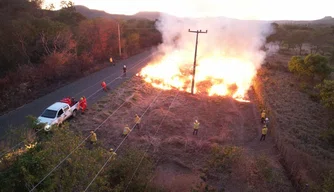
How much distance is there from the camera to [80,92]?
24719 mm

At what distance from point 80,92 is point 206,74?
18.4m

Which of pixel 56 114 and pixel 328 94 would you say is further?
pixel 328 94

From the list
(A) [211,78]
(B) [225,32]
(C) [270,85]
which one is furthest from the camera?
(B) [225,32]

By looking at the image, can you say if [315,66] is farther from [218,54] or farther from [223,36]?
[218,54]

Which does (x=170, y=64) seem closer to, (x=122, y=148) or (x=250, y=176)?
(x=122, y=148)

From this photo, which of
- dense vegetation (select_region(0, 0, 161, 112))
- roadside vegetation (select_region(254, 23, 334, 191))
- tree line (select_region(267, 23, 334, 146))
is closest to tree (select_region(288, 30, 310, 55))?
tree line (select_region(267, 23, 334, 146))

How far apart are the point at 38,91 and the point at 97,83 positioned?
6412 millimetres

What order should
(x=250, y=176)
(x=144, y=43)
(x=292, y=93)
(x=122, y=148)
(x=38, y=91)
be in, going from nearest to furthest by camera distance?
1. (x=250, y=176)
2. (x=122, y=148)
3. (x=38, y=91)
4. (x=292, y=93)
5. (x=144, y=43)

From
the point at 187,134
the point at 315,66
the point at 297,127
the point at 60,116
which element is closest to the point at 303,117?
the point at 297,127

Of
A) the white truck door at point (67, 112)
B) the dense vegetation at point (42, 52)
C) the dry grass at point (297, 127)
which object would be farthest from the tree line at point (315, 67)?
the dense vegetation at point (42, 52)

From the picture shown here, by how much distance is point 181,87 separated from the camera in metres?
28.8

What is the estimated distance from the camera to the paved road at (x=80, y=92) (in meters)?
18.8

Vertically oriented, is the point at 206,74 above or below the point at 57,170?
below

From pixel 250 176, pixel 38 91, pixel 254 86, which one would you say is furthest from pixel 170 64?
pixel 250 176
